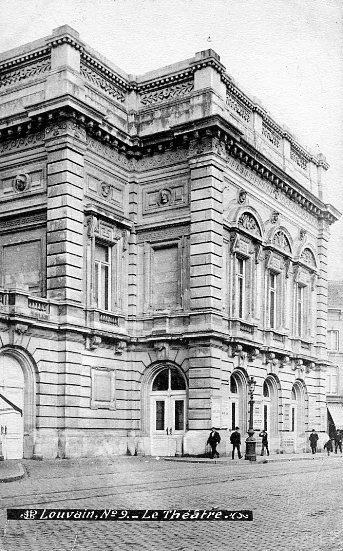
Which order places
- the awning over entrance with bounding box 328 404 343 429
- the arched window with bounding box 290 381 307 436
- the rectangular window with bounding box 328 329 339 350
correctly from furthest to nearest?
the rectangular window with bounding box 328 329 339 350, the awning over entrance with bounding box 328 404 343 429, the arched window with bounding box 290 381 307 436

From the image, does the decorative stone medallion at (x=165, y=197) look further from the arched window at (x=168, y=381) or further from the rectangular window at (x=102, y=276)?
the arched window at (x=168, y=381)

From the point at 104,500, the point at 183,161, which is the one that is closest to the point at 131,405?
the point at 183,161

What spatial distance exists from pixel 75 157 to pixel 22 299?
6.12 metres

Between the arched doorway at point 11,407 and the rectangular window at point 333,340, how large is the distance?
141ft

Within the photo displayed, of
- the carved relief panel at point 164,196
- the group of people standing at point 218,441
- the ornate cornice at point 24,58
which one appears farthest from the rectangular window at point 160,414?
the ornate cornice at point 24,58

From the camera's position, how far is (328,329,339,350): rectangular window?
66125 millimetres

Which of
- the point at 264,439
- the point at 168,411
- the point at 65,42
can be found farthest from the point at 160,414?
the point at 65,42

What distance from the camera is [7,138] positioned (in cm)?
3138

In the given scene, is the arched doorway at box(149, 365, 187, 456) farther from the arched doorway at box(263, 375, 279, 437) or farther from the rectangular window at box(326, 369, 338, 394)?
the rectangular window at box(326, 369, 338, 394)

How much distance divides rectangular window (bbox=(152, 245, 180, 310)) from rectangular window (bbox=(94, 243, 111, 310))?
1.97 m

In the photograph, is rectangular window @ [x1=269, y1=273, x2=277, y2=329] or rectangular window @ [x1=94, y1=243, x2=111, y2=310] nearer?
rectangular window @ [x1=94, y1=243, x2=111, y2=310]

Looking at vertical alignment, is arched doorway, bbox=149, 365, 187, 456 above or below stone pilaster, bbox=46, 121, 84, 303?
below

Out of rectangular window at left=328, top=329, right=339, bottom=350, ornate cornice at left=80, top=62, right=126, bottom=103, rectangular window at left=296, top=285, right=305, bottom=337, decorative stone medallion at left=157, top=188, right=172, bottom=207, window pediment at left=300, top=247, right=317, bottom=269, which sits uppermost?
ornate cornice at left=80, top=62, right=126, bottom=103

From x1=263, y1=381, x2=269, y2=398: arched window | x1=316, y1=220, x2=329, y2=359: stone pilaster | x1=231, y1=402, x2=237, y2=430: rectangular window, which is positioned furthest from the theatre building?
x1=316, y1=220, x2=329, y2=359: stone pilaster
